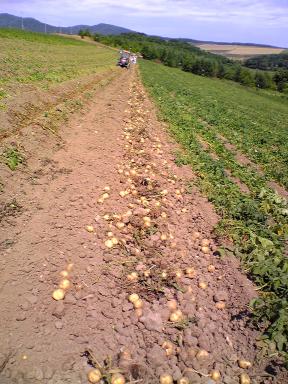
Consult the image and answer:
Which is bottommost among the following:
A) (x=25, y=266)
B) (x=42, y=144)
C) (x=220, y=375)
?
(x=220, y=375)

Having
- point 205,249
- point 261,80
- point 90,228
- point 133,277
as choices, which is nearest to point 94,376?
point 133,277

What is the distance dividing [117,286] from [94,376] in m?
1.32

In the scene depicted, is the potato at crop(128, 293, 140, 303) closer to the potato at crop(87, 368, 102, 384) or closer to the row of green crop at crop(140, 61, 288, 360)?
the potato at crop(87, 368, 102, 384)

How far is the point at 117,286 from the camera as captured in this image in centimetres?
443

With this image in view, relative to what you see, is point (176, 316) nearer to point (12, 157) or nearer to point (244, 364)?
point (244, 364)

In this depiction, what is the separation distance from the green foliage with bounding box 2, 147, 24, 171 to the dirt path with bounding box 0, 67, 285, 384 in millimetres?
351

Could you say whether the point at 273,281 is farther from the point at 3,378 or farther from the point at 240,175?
the point at 240,175

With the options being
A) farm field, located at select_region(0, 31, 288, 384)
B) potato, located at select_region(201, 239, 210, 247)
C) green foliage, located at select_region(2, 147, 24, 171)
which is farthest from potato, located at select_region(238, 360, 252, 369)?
green foliage, located at select_region(2, 147, 24, 171)

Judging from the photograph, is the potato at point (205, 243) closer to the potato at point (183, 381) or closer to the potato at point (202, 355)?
the potato at point (202, 355)

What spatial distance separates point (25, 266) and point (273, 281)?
335 centimetres

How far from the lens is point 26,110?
1047cm

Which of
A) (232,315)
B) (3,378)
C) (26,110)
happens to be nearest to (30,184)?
(3,378)

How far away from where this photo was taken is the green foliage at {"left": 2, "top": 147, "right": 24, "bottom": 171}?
264 inches

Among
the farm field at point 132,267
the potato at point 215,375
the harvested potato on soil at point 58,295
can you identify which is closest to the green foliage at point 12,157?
the farm field at point 132,267
